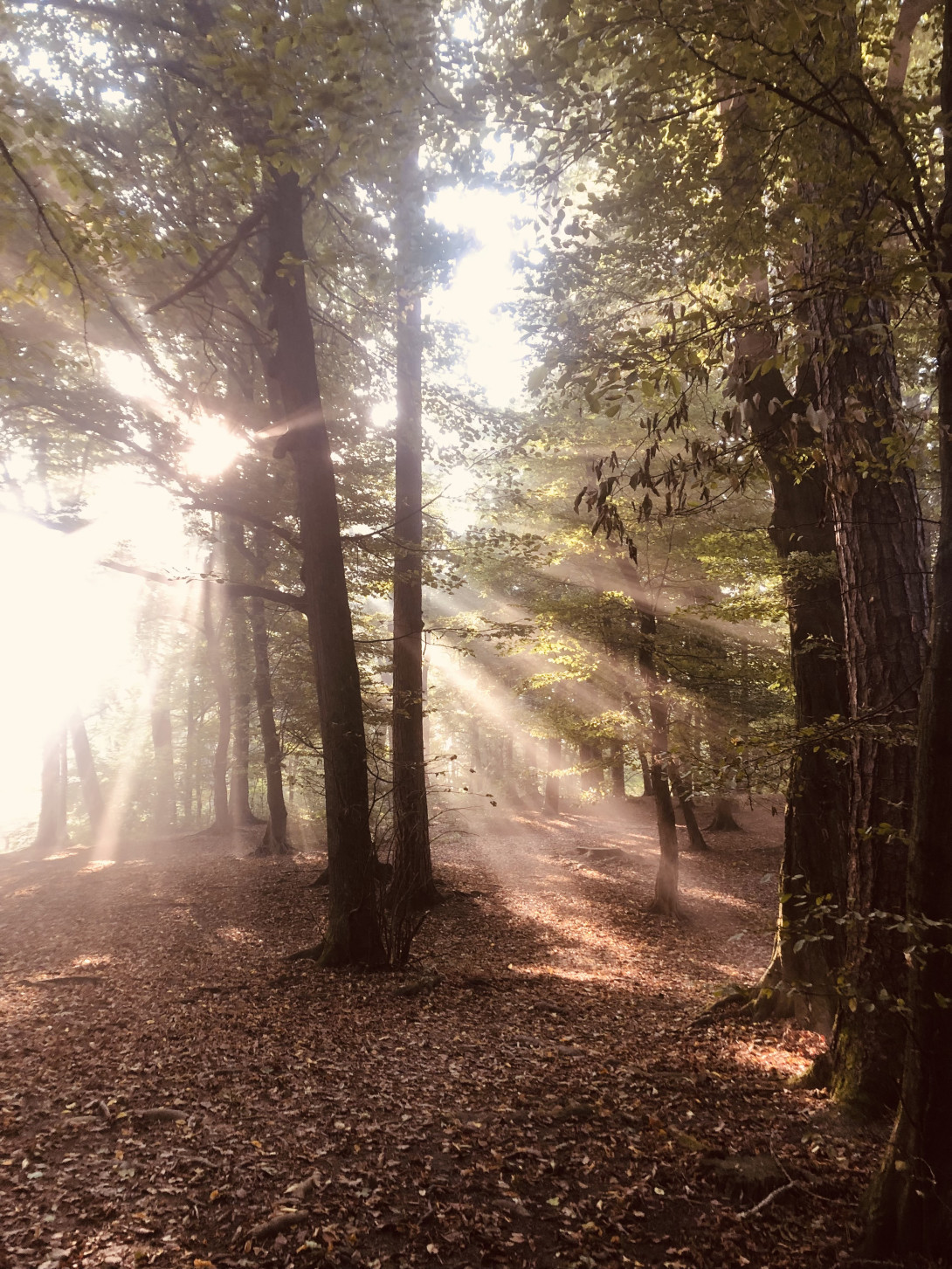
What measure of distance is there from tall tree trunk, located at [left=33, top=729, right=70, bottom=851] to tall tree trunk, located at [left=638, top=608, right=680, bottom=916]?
68.4ft

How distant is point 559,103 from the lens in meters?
4.75

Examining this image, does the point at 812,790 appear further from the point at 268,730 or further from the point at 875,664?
the point at 268,730

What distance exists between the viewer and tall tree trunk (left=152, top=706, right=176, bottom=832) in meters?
29.3

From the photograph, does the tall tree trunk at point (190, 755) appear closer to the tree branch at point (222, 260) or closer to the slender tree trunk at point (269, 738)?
the slender tree trunk at point (269, 738)

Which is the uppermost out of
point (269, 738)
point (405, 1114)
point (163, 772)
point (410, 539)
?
point (410, 539)

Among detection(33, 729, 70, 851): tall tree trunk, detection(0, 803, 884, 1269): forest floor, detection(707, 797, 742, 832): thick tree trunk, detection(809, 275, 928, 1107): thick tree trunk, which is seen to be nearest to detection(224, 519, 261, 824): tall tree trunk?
detection(33, 729, 70, 851): tall tree trunk

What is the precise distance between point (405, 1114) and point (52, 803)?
2387 centimetres

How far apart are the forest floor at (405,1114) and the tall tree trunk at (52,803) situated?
51.8 ft

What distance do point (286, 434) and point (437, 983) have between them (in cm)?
651

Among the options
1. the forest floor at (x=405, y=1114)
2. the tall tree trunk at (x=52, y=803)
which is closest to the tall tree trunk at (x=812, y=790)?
the forest floor at (x=405, y=1114)

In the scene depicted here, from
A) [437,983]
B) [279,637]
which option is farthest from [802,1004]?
[279,637]

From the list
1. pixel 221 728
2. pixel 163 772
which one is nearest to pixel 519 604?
pixel 221 728

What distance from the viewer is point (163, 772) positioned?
3166 cm

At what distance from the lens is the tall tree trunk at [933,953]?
8.55 ft
